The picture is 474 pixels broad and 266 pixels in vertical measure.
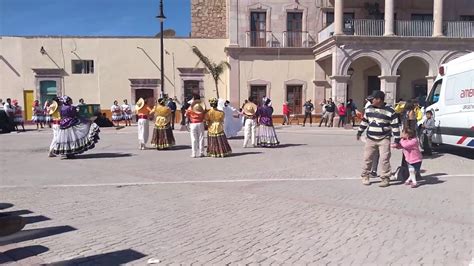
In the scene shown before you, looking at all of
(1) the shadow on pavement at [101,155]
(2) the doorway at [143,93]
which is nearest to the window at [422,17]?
(2) the doorway at [143,93]

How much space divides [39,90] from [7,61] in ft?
8.96

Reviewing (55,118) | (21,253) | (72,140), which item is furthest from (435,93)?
(21,253)

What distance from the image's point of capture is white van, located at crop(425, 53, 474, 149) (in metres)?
11.5

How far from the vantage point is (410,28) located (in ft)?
89.5

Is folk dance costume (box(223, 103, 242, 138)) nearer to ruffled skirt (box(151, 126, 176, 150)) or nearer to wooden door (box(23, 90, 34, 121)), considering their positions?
ruffled skirt (box(151, 126, 176, 150))

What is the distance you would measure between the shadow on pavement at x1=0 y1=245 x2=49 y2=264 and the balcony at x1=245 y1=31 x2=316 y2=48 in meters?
26.1

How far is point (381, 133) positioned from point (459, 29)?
2272cm

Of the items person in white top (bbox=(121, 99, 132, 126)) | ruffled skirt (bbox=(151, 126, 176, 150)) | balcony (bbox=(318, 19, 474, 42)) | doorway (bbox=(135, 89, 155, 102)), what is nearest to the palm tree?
doorway (bbox=(135, 89, 155, 102))

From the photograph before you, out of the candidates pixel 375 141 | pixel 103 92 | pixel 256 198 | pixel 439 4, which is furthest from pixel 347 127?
pixel 256 198

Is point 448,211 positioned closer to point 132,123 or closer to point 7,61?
point 132,123

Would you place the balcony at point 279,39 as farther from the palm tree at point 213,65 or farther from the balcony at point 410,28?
the balcony at point 410,28

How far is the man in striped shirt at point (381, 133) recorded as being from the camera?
8.33 meters

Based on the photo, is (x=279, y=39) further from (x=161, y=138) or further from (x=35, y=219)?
(x=35, y=219)

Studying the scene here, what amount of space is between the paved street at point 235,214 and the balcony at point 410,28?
56.0 feet
